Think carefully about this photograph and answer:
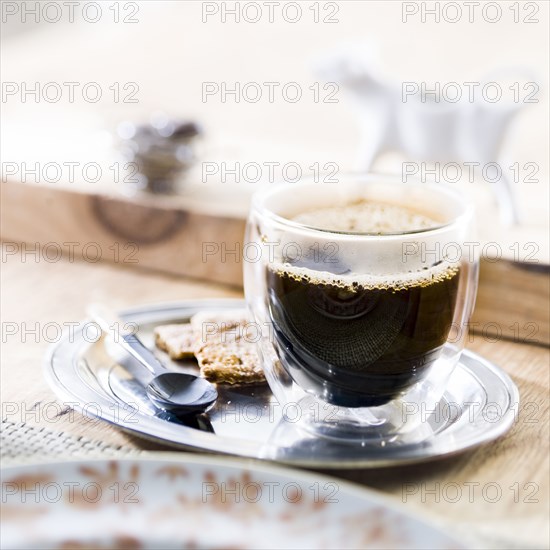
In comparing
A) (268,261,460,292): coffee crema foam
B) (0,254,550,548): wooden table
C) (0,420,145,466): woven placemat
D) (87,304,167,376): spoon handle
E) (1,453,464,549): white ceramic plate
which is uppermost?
(268,261,460,292): coffee crema foam

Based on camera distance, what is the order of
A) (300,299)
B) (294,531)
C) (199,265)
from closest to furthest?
1. (294,531)
2. (300,299)
3. (199,265)

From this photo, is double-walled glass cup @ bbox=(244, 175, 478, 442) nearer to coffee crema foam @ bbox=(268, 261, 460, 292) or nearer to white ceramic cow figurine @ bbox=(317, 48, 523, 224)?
coffee crema foam @ bbox=(268, 261, 460, 292)

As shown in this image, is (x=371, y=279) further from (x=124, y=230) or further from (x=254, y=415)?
(x=124, y=230)

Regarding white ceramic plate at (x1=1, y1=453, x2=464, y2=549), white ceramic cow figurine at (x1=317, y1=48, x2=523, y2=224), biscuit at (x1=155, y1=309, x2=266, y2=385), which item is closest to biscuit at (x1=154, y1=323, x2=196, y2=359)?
biscuit at (x1=155, y1=309, x2=266, y2=385)

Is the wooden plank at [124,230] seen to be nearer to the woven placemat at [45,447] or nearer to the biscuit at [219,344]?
the biscuit at [219,344]

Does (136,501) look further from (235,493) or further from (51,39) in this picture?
(51,39)

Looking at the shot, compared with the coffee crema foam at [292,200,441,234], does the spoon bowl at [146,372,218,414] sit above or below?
below

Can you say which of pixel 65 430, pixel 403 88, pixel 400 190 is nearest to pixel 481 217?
pixel 403 88
